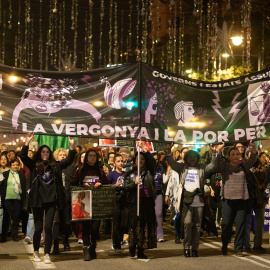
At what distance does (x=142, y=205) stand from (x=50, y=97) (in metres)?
2.35

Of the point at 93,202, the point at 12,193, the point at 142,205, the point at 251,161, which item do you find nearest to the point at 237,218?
the point at 251,161

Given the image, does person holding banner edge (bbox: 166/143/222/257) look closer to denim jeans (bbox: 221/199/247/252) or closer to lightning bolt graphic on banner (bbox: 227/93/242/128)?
denim jeans (bbox: 221/199/247/252)

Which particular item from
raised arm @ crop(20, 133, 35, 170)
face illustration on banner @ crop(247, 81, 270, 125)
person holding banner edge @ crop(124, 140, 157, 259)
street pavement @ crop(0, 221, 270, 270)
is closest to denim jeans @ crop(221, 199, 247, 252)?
street pavement @ crop(0, 221, 270, 270)

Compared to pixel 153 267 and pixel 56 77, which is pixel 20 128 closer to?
pixel 56 77

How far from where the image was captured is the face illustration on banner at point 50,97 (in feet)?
38.2

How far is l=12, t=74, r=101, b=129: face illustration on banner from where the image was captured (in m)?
11.7

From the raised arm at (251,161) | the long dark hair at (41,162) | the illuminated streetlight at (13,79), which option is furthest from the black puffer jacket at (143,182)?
the illuminated streetlight at (13,79)

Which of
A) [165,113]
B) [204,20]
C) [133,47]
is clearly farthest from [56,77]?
[133,47]

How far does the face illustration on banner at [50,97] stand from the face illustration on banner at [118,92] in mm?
309

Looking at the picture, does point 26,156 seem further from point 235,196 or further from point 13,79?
point 235,196

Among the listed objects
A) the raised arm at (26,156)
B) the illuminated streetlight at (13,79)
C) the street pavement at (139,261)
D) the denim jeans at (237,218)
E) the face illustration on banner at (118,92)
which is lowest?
the street pavement at (139,261)

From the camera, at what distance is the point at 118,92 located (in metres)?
12.0

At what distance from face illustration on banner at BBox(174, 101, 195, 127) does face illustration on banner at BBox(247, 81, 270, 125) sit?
40.4 inches

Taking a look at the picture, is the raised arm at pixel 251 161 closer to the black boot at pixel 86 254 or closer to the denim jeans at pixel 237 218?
the denim jeans at pixel 237 218
